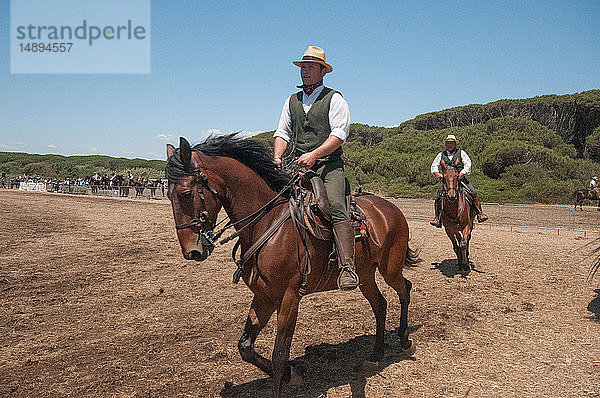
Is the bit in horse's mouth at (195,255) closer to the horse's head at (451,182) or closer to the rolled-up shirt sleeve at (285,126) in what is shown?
the rolled-up shirt sleeve at (285,126)

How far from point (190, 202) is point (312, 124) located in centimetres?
146

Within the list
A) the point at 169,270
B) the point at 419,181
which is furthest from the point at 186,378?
the point at 419,181

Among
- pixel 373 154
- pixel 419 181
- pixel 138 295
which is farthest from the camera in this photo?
pixel 373 154

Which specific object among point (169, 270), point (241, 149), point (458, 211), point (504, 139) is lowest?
point (169, 270)

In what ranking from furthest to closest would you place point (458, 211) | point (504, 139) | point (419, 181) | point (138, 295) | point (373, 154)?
point (373, 154) < point (504, 139) < point (419, 181) < point (458, 211) < point (138, 295)

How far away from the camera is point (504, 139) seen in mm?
34500

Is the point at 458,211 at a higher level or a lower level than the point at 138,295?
higher

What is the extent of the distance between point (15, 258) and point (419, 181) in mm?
27140

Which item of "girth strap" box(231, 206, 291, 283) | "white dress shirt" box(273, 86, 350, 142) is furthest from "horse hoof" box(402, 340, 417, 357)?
"white dress shirt" box(273, 86, 350, 142)

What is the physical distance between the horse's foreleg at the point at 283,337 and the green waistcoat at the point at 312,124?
141 centimetres

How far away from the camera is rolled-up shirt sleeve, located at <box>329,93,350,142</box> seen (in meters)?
3.79

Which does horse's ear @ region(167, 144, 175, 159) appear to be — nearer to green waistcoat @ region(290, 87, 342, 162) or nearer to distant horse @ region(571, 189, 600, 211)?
green waistcoat @ region(290, 87, 342, 162)

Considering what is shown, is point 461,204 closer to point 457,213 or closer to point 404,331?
point 457,213

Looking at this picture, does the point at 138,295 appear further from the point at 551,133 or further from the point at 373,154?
the point at 551,133
